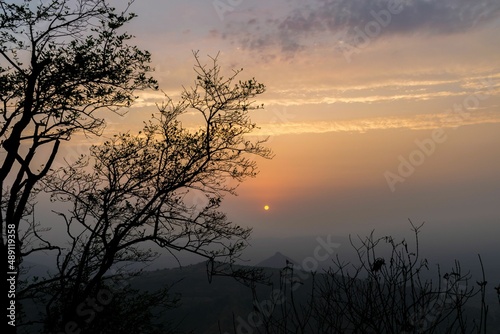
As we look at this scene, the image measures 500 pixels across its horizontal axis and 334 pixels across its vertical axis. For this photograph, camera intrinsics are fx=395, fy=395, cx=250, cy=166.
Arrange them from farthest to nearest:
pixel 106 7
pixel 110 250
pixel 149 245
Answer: pixel 149 245 < pixel 110 250 < pixel 106 7

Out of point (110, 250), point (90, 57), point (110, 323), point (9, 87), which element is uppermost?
point (90, 57)

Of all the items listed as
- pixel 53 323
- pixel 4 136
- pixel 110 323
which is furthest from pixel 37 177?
pixel 110 323

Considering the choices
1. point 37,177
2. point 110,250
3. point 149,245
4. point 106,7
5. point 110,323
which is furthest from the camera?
point 149,245

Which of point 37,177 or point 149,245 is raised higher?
point 37,177

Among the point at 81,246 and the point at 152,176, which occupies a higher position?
the point at 152,176

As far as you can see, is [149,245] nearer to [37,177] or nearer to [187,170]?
[187,170]

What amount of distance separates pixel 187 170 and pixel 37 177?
16.4 ft

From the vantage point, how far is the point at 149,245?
15789 mm

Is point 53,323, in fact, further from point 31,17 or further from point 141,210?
point 31,17

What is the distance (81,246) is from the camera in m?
15.1

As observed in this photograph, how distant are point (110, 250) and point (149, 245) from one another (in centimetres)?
232

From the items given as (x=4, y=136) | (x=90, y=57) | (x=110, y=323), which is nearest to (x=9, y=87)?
(x=4, y=136)

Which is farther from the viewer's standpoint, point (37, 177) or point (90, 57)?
point (90, 57)

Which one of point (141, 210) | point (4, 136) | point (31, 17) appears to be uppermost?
point (31, 17)
